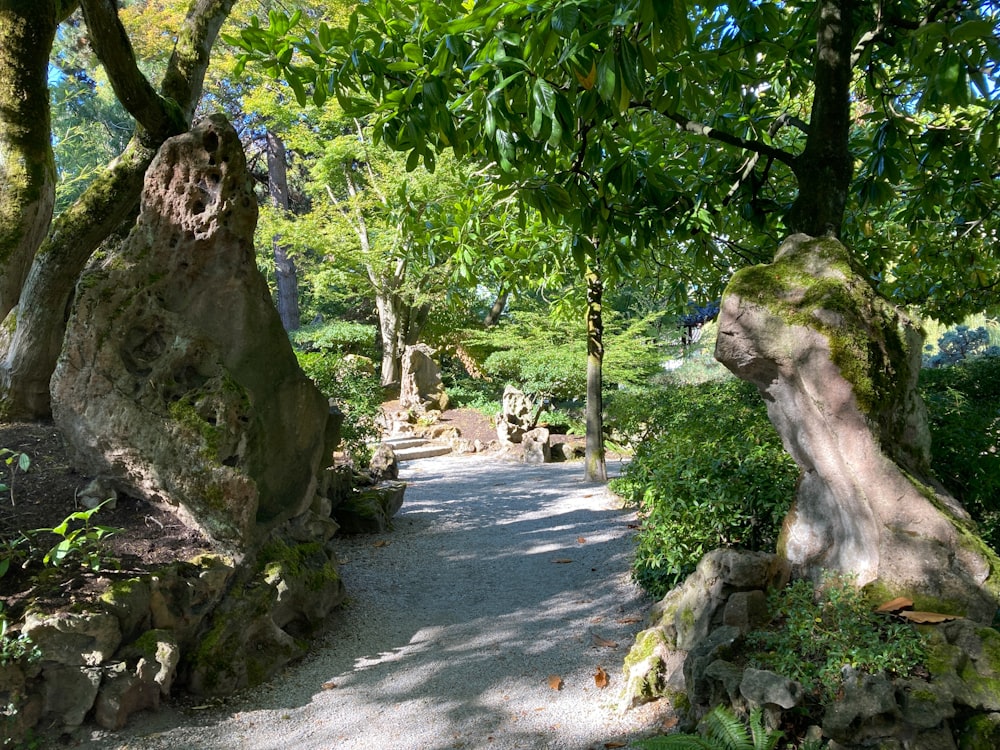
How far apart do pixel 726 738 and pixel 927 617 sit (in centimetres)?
113

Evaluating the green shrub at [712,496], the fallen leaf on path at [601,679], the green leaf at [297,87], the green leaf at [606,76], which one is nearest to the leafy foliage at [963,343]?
the green shrub at [712,496]

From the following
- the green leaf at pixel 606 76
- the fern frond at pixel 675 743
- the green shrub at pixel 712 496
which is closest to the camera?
the green leaf at pixel 606 76

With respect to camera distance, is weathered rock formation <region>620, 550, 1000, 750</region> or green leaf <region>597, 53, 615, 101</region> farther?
weathered rock formation <region>620, 550, 1000, 750</region>

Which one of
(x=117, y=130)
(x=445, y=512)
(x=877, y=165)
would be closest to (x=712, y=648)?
(x=877, y=165)

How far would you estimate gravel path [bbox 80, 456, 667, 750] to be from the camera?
3.55m

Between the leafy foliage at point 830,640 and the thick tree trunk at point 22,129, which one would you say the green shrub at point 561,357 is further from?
the leafy foliage at point 830,640

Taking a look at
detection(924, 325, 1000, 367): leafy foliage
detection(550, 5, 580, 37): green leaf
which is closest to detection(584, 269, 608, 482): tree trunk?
detection(550, 5, 580, 37): green leaf

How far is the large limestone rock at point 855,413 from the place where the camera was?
10.3ft

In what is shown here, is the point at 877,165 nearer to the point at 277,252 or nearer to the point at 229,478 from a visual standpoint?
the point at 229,478

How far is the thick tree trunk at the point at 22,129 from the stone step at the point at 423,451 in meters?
9.95

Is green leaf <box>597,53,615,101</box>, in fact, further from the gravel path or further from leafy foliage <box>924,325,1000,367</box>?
leafy foliage <box>924,325,1000,367</box>

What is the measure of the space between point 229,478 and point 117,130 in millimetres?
26852

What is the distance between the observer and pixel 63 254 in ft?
18.4

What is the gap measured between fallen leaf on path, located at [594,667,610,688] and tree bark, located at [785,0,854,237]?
9.16ft
